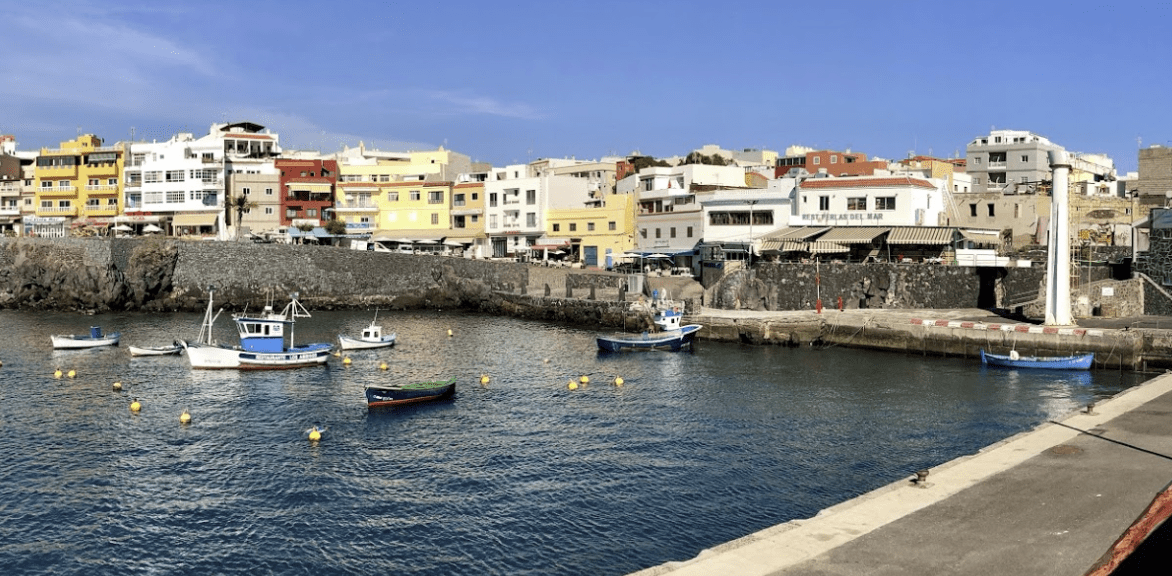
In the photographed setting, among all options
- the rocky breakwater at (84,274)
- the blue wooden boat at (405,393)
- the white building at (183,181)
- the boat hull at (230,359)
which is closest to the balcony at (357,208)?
the white building at (183,181)

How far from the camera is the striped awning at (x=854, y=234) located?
7225cm

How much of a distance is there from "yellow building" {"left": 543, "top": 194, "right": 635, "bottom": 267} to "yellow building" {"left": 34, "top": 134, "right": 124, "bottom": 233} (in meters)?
51.1

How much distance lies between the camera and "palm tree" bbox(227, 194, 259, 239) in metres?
103

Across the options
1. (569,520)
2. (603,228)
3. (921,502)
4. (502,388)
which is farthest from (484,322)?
(921,502)

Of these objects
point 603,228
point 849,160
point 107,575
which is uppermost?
point 849,160

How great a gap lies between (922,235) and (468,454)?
160 ft

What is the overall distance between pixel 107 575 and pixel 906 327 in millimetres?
45753

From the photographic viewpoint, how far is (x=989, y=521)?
62.7 ft

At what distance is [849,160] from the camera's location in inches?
4417

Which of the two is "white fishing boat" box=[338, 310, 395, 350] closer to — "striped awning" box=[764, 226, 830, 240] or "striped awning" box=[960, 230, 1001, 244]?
"striped awning" box=[764, 226, 830, 240]

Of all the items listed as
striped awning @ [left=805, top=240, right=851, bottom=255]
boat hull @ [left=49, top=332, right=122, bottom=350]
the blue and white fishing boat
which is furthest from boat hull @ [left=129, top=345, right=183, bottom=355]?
striped awning @ [left=805, top=240, right=851, bottom=255]

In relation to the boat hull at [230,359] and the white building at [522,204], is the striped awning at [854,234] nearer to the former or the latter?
the white building at [522,204]

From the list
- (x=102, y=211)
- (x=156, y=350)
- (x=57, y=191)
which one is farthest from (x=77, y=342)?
(x=57, y=191)

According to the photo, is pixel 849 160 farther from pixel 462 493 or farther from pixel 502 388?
pixel 462 493
